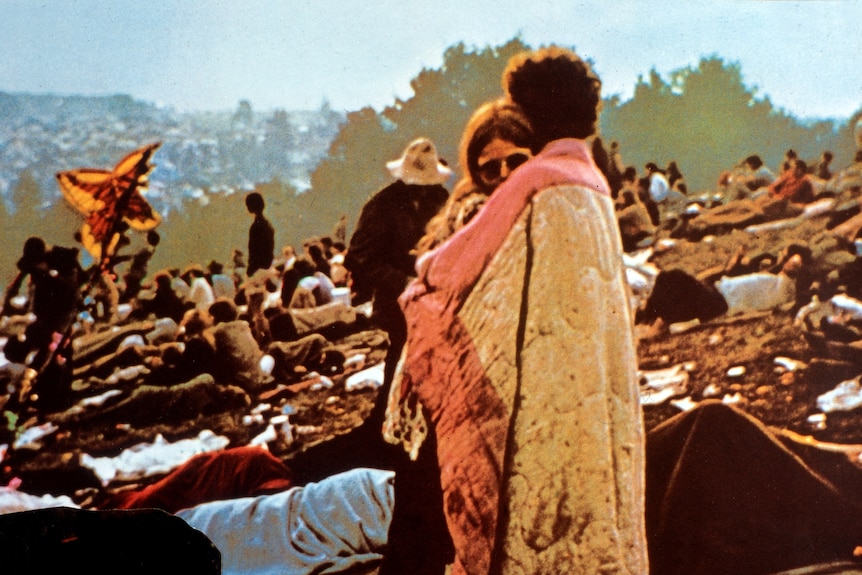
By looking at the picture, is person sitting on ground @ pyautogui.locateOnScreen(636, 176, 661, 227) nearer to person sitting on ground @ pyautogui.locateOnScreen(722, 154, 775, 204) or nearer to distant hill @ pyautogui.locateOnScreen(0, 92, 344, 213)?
person sitting on ground @ pyautogui.locateOnScreen(722, 154, 775, 204)

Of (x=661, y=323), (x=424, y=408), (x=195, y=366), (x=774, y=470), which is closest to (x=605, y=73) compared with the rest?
(x=661, y=323)

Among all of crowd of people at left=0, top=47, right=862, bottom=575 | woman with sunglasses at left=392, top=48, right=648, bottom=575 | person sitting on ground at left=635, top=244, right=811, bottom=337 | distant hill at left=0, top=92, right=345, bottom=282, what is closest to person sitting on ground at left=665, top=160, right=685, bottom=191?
crowd of people at left=0, top=47, right=862, bottom=575

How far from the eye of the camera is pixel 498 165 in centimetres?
228

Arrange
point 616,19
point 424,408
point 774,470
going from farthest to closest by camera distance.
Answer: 1. point 616,19
2. point 774,470
3. point 424,408

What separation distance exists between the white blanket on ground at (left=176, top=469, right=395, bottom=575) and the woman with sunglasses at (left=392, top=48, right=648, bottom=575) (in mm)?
285

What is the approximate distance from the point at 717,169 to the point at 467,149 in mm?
1138

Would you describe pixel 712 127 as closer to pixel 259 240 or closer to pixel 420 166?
pixel 420 166

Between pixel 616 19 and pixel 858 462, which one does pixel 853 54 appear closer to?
pixel 616 19

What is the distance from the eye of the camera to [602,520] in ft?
6.48

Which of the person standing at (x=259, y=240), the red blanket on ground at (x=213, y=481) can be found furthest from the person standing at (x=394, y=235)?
the red blanket on ground at (x=213, y=481)

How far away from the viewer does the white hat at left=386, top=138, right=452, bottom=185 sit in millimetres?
2400

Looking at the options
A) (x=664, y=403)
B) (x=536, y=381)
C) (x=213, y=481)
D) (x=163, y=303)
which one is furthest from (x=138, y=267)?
(x=664, y=403)

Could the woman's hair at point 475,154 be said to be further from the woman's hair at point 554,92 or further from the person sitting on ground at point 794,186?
the person sitting on ground at point 794,186

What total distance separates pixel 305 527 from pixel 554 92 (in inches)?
73.7
